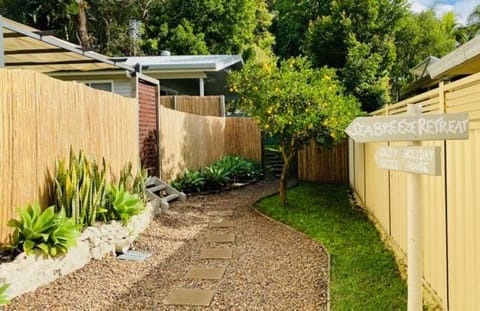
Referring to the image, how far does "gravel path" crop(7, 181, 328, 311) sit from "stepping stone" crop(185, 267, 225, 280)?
0.10 m

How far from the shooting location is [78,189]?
608 centimetres

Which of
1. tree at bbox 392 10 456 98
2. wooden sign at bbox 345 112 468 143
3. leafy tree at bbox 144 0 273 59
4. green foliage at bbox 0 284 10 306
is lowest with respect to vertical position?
green foliage at bbox 0 284 10 306

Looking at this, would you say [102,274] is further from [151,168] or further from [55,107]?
[151,168]

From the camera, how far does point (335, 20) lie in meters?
17.0

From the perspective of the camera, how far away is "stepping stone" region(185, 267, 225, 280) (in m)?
5.60

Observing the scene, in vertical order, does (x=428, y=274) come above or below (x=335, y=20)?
below

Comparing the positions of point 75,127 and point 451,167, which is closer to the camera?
point 451,167

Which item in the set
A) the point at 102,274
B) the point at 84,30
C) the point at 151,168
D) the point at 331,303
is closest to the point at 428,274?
the point at 331,303

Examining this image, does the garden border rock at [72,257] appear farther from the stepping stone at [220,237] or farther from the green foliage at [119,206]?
the stepping stone at [220,237]

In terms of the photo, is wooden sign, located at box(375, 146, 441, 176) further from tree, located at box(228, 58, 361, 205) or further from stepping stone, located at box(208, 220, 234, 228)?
tree, located at box(228, 58, 361, 205)

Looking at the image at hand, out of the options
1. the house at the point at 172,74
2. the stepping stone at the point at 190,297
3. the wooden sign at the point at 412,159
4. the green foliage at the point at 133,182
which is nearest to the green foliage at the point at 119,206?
the green foliage at the point at 133,182

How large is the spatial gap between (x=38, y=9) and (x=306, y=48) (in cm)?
1731

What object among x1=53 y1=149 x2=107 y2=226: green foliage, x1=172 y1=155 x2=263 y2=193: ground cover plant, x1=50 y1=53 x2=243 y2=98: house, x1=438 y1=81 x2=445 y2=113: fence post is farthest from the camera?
x1=50 y1=53 x2=243 y2=98: house

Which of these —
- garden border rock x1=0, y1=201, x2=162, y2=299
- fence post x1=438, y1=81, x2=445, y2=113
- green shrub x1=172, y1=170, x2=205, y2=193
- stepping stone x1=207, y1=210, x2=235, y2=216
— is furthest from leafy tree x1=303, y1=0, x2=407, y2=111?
fence post x1=438, y1=81, x2=445, y2=113
